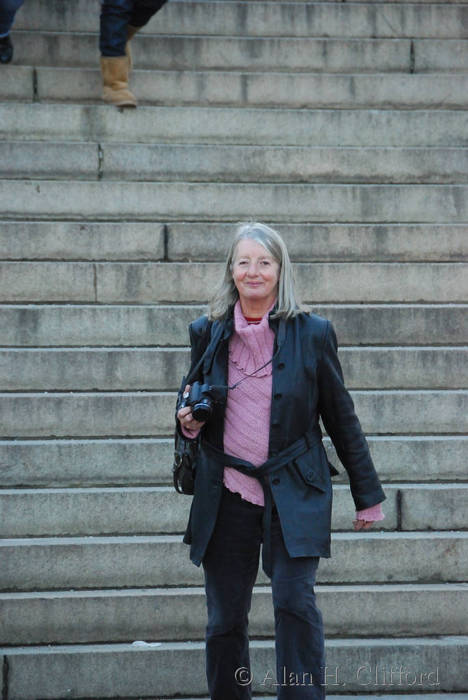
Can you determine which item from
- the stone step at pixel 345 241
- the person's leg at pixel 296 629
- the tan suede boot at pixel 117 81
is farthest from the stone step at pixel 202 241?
the person's leg at pixel 296 629

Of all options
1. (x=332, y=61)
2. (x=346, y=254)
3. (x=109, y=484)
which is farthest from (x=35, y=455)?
(x=332, y=61)

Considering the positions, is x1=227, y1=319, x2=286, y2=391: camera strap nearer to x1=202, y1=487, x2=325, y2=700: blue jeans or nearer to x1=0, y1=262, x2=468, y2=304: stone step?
x1=202, y1=487, x2=325, y2=700: blue jeans

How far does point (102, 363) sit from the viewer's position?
5852 millimetres

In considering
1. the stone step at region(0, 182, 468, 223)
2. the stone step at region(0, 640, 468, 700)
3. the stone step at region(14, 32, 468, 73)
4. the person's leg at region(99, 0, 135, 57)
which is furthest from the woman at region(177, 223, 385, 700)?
the stone step at region(14, 32, 468, 73)

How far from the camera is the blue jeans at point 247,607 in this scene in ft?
11.9

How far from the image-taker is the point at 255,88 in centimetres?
793

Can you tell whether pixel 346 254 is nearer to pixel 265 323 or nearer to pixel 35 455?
pixel 35 455

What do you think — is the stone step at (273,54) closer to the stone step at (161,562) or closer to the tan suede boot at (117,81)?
the tan suede boot at (117,81)

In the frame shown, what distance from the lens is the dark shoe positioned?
782 centimetres

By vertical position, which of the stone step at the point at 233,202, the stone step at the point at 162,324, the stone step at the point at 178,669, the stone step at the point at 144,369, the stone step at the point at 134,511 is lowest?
the stone step at the point at 178,669

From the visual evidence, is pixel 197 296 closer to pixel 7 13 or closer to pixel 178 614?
pixel 178 614

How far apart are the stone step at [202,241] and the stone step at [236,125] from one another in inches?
39.4

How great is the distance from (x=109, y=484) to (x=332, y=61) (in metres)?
4.31

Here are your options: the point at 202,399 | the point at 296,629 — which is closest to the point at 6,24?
the point at 202,399
